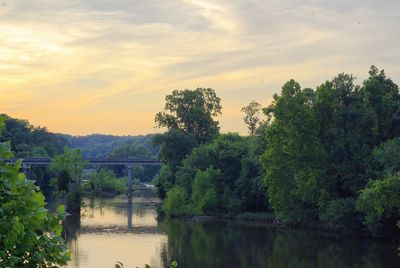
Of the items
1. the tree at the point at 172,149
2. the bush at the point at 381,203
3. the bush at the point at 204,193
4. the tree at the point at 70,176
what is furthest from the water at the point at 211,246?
the tree at the point at 172,149

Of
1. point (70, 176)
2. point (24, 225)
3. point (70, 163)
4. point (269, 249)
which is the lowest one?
point (269, 249)

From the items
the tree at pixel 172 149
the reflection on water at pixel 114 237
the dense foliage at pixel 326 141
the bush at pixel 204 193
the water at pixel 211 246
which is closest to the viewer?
the reflection on water at pixel 114 237

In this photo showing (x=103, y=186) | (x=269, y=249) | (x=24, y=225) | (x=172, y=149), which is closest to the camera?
(x=24, y=225)

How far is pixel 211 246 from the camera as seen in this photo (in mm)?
43781

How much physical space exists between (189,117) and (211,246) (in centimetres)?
4295

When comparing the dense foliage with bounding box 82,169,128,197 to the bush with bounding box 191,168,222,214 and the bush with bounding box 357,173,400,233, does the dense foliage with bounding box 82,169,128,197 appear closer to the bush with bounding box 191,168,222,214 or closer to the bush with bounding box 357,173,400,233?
the bush with bounding box 191,168,222,214

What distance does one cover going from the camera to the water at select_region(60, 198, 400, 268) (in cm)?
3712

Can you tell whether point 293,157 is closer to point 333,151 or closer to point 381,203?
point 333,151

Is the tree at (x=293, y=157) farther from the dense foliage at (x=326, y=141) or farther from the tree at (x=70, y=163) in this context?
the tree at (x=70, y=163)

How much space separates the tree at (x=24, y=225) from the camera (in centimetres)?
512

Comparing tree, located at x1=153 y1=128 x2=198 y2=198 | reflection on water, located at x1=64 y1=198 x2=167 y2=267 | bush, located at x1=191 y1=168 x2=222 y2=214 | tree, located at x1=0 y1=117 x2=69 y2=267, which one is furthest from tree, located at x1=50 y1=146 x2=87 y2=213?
tree, located at x1=0 y1=117 x2=69 y2=267

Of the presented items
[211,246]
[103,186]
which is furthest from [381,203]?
[103,186]

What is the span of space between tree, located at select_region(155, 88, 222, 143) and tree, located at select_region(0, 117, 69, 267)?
260 feet

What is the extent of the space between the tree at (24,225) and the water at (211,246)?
1143 inches
